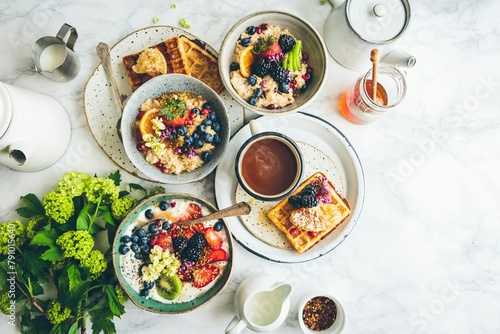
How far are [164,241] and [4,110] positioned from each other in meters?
0.90

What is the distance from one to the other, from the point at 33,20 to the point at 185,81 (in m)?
0.90

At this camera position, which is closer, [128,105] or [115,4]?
[128,105]

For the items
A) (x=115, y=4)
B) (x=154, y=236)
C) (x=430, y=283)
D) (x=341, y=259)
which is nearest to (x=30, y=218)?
(x=154, y=236)

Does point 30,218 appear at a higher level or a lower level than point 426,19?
lower

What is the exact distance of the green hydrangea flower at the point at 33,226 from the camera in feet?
6.98

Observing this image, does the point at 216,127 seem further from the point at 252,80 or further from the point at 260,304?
the point at 260,304

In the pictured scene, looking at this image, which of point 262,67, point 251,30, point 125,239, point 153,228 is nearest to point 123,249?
point 125,239

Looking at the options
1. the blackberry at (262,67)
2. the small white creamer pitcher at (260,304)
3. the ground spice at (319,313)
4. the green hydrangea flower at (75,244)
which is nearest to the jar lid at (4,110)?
the green hydrangea flower at (75,244)

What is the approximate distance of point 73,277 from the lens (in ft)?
6.67

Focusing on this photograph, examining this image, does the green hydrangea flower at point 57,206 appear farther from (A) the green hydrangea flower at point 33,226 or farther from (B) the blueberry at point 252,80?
(B) the blueberry at point 252,80

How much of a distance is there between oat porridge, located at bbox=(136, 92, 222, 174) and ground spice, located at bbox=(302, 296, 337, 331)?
0.92 meters

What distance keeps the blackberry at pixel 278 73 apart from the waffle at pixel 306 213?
51cm

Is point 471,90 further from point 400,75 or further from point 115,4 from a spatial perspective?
point 115,4

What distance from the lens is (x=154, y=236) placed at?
217 centimetres
